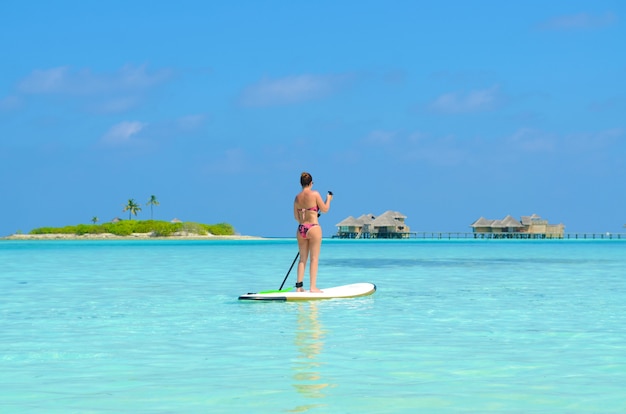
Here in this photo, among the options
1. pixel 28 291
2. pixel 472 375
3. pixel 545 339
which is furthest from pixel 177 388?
pixel 28 291

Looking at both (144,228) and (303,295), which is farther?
(144,228)

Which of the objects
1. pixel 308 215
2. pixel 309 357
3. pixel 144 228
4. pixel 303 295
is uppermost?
pixel 144 228

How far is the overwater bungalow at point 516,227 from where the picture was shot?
15500cm

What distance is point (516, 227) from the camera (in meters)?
156

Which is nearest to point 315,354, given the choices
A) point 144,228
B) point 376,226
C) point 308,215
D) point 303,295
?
point 303,295

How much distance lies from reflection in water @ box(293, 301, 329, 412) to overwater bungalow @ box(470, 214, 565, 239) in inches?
5678

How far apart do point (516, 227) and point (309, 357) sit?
151 metres

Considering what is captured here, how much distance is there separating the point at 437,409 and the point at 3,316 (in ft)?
32.6

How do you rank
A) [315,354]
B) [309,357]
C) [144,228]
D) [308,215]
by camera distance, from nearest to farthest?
1. [309,357]
2. [315,354]
3. [308,215]
4. [144,228]

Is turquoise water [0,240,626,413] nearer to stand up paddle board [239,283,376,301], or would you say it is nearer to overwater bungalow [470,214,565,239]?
stand up paddle board [239,283,376,301]

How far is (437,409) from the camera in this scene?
697cm

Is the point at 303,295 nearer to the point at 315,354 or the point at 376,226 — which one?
the point at 315,354

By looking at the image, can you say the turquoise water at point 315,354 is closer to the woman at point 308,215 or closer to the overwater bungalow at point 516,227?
the woman at point 308,215

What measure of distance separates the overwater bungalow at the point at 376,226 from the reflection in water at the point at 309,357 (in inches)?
5546
